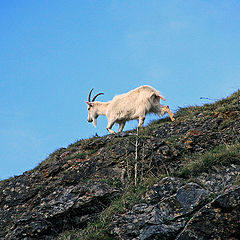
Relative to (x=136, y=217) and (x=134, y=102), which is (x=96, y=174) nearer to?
(x=136, y=217)

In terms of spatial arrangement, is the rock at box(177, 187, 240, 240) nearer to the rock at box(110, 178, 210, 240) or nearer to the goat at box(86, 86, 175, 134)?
the rock at box(110, 178, 210, 240)

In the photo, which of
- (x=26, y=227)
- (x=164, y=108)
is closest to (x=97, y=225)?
(x=26, y=227)

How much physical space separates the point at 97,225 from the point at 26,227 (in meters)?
1.72

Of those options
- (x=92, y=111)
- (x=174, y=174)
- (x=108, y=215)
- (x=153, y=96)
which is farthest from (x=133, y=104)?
(x=108, y=215)

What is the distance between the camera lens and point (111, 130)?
1563 centimetres

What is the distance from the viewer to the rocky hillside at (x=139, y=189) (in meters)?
6.22

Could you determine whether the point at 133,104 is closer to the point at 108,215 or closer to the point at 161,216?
the point at 108,215

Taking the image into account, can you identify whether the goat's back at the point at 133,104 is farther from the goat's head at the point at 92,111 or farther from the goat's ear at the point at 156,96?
the goat's head at the point at 92,111

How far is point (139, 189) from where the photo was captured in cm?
A: 805

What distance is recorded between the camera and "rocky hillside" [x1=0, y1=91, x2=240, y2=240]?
20.4 feet

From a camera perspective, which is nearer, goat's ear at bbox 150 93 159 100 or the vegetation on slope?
the vegetation on slope

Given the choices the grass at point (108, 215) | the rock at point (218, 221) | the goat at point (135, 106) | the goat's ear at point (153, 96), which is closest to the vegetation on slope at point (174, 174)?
the grass at point (108, 215)

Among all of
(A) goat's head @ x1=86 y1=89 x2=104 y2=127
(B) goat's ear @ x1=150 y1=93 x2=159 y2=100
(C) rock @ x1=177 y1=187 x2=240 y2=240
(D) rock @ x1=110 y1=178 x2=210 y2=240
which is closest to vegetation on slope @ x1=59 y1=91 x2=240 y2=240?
(D) rock @ x1=110 y1=178 x2=210 y2=240

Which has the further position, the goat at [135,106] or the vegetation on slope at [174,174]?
the goat at [135,106]
